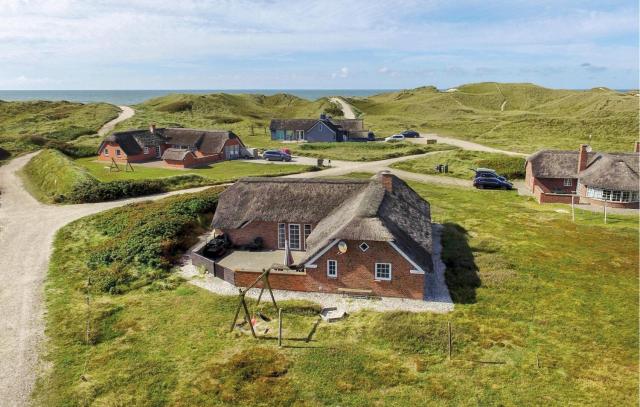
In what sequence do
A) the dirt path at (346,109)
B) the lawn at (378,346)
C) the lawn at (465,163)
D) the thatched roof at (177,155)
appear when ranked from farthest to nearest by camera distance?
the dirt path at (346,109), the thatched roof at (177,155), the lawn at (465,163), the lawn at (378,346)

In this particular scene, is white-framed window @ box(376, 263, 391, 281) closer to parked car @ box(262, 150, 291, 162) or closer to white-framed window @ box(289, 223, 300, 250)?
white-framed window @ box(289, 223, 300, 250)

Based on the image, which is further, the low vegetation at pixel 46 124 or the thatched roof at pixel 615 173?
the low vegetation at pixel 46 124

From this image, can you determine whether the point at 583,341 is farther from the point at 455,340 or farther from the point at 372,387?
the point at 372,387

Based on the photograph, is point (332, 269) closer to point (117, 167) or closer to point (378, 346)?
point (378, 346)

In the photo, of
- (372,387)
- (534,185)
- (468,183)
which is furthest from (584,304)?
(468,183)

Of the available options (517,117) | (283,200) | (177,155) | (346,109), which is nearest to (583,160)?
(283,200)

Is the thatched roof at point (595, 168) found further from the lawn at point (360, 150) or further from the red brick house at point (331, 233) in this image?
the lawn at point (360, 150)

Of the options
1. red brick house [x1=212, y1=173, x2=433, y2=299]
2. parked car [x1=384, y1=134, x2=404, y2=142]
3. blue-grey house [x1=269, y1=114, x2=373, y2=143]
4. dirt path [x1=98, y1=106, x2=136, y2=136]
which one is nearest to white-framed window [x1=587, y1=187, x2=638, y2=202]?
red brick house [x1=212, y1=173, x2=433, y2=299]

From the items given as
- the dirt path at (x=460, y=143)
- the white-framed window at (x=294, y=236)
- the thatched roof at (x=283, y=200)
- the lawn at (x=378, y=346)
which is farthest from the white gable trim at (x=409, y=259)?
the dirt path at (x=460, y=143)
